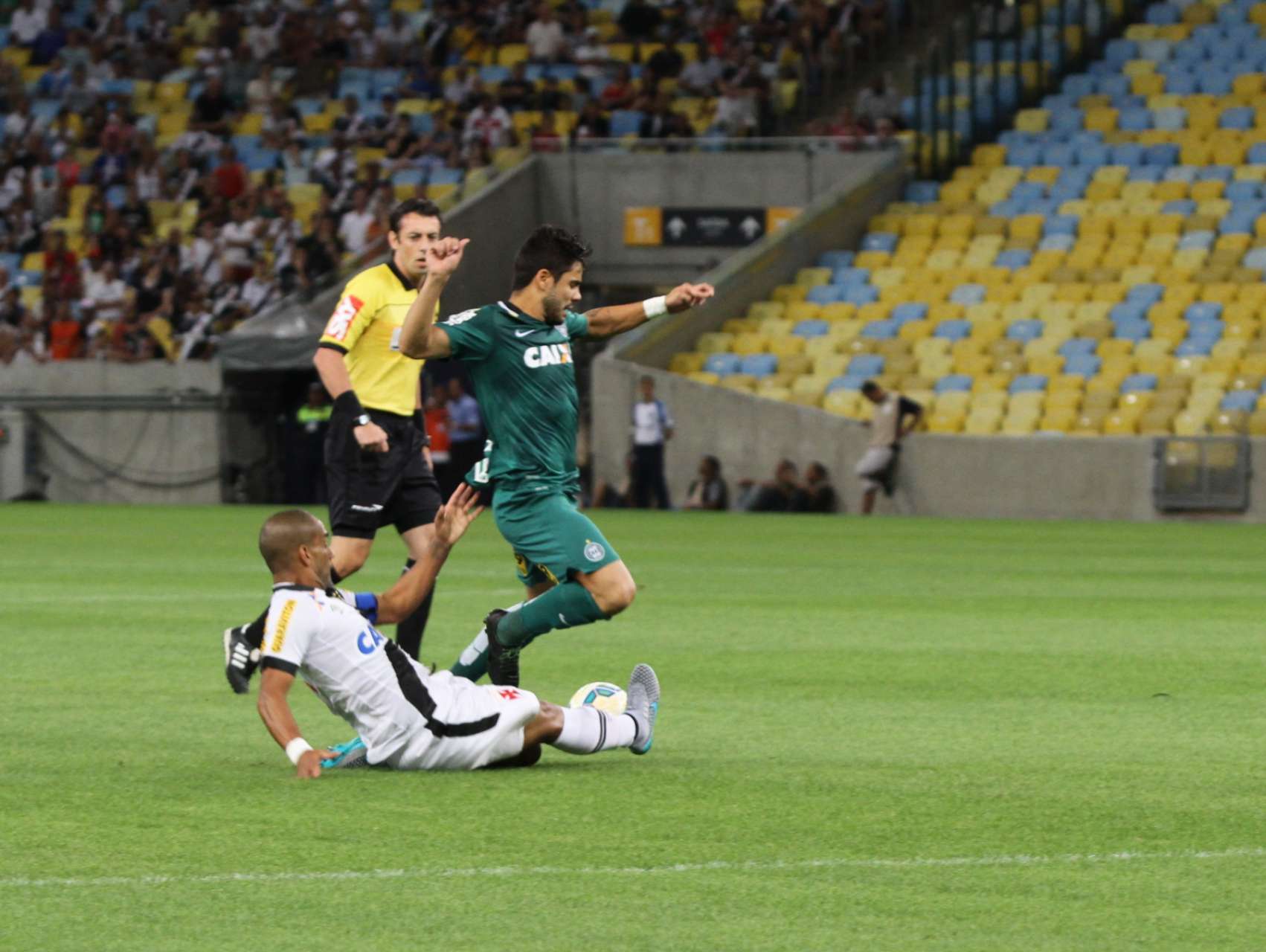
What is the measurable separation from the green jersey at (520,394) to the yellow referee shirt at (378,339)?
1.66 metres

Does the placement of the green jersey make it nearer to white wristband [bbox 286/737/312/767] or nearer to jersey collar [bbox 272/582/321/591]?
jersey collar [bbox 272/582/321/591]

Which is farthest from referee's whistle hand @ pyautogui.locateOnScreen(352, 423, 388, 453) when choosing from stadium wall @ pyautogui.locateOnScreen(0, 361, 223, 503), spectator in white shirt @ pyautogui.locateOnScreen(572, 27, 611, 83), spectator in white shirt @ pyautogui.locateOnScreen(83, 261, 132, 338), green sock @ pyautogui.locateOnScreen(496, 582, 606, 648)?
spectator in white shirt @ pyautogui.locateOnScreen(572, 27, 611, 83)

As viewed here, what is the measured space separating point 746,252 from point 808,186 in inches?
59.5

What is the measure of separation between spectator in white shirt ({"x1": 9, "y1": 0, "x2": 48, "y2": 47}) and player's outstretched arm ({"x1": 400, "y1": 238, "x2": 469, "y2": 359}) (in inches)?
1392

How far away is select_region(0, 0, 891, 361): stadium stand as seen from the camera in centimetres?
3488

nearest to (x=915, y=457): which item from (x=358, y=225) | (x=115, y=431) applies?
(x=358, y=225)

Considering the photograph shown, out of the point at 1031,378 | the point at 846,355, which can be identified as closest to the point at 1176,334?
the point at 1031,378

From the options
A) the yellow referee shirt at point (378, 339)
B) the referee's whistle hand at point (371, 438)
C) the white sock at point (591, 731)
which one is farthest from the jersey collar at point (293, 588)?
the yellow referee shirt at point (378, 339)

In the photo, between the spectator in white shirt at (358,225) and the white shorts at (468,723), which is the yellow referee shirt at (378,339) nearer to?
the white shorts at (468,723)

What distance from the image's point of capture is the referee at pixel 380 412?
34.2 ft

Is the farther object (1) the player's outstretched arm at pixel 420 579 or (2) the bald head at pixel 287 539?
(1) the player's outstretched arm at pixel 420 579

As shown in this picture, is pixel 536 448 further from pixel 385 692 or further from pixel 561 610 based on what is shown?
pixel 385 692

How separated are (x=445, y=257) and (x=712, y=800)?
2228mm

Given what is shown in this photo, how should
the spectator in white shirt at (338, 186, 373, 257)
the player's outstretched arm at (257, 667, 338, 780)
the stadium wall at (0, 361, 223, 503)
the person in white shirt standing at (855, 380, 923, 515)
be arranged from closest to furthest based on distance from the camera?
the player's outstretched arm at (257, 667, 338, 780), the person in white shirt standing at (855, 380, 923, 515), the stadium wall at (0, 361, 223, 503), the spectator in white shirt at (338, 186, 373, 257)
